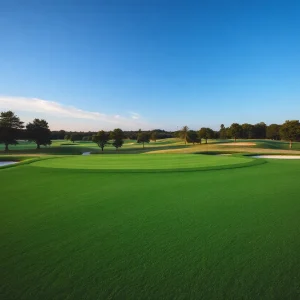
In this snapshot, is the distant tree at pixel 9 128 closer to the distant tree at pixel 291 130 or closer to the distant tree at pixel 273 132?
the distant tree at pixel 291 130

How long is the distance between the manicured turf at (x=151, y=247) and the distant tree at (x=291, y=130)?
59662 millimetres

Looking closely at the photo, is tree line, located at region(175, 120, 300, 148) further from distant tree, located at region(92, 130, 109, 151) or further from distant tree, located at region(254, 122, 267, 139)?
distant tree, located at region(92, 130, 109, 151)

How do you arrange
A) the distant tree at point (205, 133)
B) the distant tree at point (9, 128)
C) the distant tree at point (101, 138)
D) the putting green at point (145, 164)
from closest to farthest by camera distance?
the putting green at point (145, 164)
the distant tree at point (9, 128)
the distant tree at point (101, 138)
the distant tree at point (205, 133)

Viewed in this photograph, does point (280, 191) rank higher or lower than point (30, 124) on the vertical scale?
lower

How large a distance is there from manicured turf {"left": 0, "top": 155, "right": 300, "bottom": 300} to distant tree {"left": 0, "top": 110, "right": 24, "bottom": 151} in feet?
175

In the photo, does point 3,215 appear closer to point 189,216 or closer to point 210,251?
point 189,216

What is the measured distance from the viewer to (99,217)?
5715 millimetres

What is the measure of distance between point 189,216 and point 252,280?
2691mm

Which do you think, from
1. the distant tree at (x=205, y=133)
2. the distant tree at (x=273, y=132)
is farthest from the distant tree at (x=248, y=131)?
the distant tree at (x=205, y=133)

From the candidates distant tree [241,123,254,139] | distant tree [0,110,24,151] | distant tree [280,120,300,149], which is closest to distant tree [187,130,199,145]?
distant tree [280,120,300,149]

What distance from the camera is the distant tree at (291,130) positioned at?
188ft

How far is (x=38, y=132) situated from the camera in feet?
190

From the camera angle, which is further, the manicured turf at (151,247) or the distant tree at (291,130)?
the distant tree at (291,130)

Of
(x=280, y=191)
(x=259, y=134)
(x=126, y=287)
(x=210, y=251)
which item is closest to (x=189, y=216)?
(x=210, y=251)
